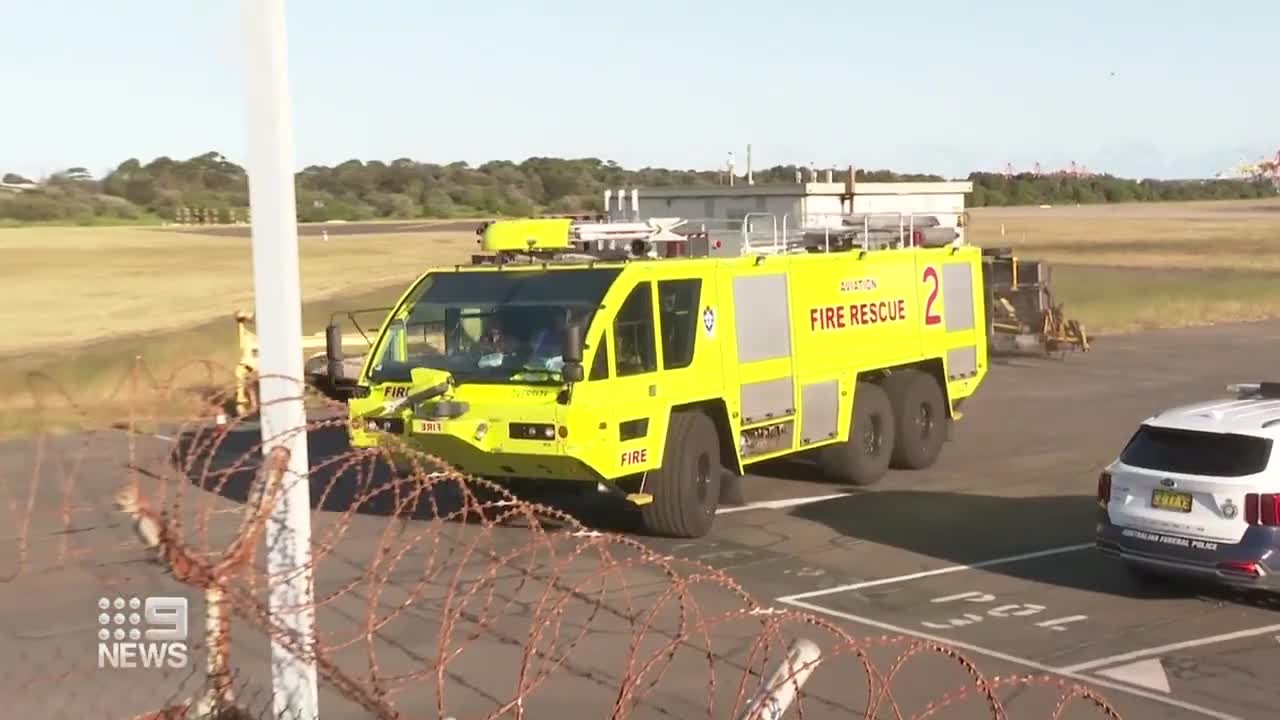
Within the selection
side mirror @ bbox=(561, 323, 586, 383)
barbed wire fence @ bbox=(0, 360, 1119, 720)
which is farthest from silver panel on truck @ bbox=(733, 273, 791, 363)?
barbed wire fence @ bbox=(0, 360, 1119, 720)

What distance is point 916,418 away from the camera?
56.0ft

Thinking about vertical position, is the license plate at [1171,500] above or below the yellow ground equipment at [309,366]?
below

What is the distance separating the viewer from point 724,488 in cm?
1598

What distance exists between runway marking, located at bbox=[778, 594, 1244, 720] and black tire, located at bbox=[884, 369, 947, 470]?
6.00m

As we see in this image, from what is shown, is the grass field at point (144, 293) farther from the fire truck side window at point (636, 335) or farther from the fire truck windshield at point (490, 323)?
the fire truck side window at point (636, 335)

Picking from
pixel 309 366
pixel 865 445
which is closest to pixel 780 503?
pixel 865 445

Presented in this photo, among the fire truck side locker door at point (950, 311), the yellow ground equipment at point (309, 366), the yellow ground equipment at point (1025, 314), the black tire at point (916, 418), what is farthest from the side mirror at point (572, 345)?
the yellow ground equipment at point (1025, 314)

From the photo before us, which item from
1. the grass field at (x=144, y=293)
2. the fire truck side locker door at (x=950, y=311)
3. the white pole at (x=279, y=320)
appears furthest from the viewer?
the grass field at (x=144, y=293)

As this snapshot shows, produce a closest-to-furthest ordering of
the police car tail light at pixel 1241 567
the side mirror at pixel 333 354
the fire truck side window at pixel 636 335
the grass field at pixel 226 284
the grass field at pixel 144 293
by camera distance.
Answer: the police car tail light at pixel 1241 567 < the fire truck side window at pixel 636 335 < the side mirror at pixel 333 354 < the grass field at pixel 144 293 < the grass field at pixel 226 284

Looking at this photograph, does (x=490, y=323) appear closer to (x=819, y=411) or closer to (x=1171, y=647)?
(x=819, y=411)

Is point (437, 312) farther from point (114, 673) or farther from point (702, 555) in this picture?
point (114, 673)

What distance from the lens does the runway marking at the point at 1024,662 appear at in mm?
8711

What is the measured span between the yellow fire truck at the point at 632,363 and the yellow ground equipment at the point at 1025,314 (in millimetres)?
14296

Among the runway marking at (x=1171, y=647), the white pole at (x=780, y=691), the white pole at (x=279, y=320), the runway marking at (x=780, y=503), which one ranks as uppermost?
the white pole at (x=279, y=320)
